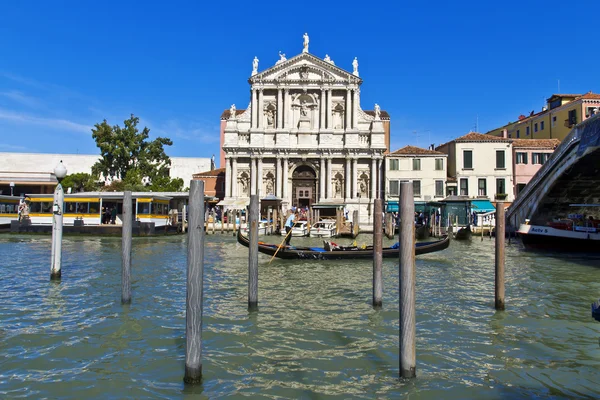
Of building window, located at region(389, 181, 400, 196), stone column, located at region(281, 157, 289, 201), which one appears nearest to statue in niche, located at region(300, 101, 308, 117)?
stone column, located at region(281, 157, 289, 201)

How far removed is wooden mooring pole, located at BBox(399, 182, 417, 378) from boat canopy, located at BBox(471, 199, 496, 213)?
2702cm

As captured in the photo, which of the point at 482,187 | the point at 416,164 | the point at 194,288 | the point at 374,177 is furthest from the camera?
the point at 374,177

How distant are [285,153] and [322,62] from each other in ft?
22.9

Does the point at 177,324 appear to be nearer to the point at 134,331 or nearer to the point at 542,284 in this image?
the point at 134,331

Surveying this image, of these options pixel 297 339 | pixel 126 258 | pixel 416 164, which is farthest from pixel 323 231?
pixel 297 339

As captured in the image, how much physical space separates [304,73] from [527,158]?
1632 centimetres

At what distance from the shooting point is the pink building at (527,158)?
3312cm

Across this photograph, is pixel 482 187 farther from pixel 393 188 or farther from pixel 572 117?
pixel 572 117

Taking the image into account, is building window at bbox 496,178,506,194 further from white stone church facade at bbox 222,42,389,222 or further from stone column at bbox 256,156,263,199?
stone column at bbox 256,156,263,199

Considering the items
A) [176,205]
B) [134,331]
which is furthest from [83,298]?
[176,205]

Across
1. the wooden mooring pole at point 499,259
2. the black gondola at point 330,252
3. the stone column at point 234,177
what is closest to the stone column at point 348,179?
the stone column at point 234,177

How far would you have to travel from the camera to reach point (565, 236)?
17.1 metres

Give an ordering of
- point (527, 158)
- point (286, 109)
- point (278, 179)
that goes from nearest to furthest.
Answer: point (527, 158), point (278, 179), point (286, 109)

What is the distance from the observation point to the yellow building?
1241 inches
